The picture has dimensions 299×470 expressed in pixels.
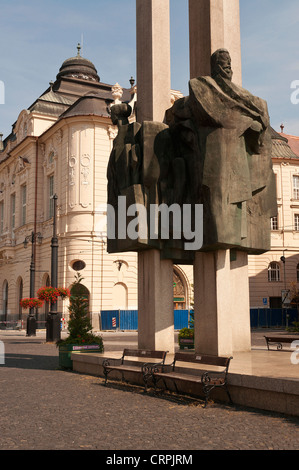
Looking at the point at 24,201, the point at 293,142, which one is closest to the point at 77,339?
the point at 24,201

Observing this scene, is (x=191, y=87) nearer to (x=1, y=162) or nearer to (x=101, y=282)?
(x=101, y=282)

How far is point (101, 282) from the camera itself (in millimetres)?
37844

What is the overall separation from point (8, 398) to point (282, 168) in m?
40.0

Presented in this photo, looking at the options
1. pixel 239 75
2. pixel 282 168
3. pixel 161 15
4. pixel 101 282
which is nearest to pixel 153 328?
pixel 239 75

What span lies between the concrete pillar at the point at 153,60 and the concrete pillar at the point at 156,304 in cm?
334

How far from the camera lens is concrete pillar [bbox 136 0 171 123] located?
13.0m

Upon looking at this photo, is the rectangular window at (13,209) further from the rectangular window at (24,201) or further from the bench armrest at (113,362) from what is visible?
the bench armrest at (113,362)

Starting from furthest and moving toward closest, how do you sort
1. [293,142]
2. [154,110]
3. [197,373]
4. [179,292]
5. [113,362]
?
[293,142]
[179,292]
[154,110]
[113,362]
[197,373]

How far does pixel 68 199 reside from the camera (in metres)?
38.7

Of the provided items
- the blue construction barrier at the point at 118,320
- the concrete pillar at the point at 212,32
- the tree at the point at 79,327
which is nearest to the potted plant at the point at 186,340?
the tree at the point at 79,327

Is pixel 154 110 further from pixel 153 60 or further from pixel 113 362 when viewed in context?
pixel 113 362

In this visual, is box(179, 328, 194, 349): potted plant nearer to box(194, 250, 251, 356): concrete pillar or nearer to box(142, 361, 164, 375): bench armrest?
box(194, 250, 251, 356): concrete pillar

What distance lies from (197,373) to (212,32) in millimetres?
7455

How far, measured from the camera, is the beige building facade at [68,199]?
37.9 m
